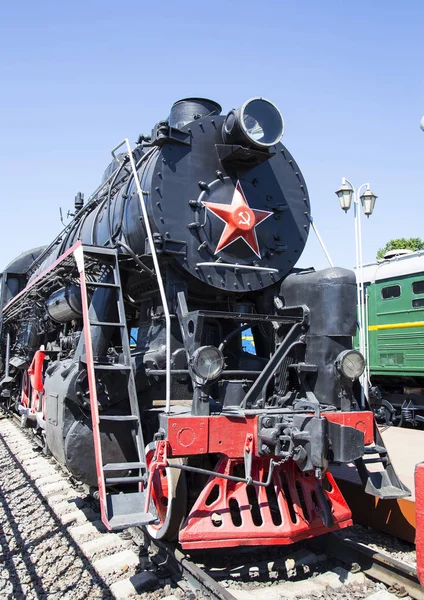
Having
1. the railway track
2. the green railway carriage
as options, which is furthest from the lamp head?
the railway track

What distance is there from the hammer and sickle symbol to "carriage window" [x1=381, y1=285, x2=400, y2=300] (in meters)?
6.40

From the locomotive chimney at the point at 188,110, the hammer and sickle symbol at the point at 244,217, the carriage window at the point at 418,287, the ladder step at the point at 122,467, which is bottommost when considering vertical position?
the ladder step at the point at 122,467

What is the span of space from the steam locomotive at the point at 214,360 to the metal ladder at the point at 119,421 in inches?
0.6

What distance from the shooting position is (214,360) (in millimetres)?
3879

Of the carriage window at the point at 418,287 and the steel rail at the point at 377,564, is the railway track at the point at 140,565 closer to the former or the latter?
the steel rail at the point at 377,564

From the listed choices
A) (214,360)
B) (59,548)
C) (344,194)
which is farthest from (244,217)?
(344,194)

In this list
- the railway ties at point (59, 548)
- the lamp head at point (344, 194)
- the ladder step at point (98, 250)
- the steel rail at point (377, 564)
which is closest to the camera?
the steel rail at point (377, 564)

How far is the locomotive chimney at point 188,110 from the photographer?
5.23 meters

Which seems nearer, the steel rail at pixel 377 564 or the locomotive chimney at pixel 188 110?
the steel rail at pixel 377 564

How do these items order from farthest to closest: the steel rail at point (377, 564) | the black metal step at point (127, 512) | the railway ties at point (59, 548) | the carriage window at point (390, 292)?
1. the carriage window at point (390, 292)
2. the railway ties at point (59, 548)
3. the steel rail at point (377, 564)
4. the black metal step at point (127, 512)

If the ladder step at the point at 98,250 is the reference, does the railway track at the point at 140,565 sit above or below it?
below

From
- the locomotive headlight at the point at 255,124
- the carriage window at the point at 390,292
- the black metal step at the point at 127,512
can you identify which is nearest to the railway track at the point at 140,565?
the black metal step at the point at 127,512

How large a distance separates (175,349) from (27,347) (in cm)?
553

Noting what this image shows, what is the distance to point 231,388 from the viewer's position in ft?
14.3
